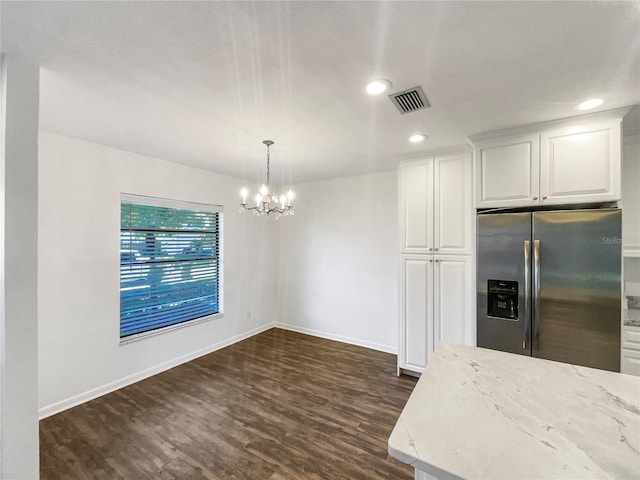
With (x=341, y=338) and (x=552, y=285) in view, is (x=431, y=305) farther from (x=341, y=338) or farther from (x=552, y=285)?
(x=341, y=338)

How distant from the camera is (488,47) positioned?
1.40m

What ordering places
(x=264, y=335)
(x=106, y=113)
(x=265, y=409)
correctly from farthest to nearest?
1. (x=264, y=335)
2. (x=265, y=409)
3. (x=106, y=113)

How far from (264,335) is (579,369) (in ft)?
13.8

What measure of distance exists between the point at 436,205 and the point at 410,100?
1462 mm

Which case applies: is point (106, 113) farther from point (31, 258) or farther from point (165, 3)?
point (165, 3)

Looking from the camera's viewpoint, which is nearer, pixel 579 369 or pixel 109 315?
pixel 579 369

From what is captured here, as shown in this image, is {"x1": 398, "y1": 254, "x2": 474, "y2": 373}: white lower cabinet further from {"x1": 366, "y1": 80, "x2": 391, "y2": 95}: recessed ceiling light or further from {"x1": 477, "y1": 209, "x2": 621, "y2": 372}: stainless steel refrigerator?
{"x1": 366, "y1": 80, "x2": 391, "y2": 95}: recessed ceiling light

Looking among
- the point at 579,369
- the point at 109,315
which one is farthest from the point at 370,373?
the point at 109,315

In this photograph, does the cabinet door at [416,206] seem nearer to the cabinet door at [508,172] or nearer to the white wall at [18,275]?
the cabinet door at [508,172]

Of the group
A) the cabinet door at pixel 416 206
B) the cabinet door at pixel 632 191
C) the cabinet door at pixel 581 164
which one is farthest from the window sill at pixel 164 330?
the cabinet door at pixel 632 191

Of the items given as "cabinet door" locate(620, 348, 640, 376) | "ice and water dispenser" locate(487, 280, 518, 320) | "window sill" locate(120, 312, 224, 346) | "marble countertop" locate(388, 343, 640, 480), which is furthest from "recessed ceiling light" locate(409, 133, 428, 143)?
"window sill" locate(120, 312, 224, 346)

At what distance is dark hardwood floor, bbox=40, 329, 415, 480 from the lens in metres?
1.94

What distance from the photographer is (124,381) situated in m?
3.06

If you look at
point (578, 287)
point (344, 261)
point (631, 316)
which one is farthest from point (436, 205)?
point (631, 316)
